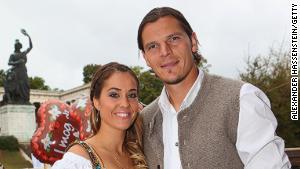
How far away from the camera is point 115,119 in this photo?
2.87 meters

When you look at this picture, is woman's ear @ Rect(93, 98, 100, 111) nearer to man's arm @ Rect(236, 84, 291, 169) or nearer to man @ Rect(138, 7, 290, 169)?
man @ Rect(138, 7, 290, 169)

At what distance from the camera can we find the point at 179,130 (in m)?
2.47

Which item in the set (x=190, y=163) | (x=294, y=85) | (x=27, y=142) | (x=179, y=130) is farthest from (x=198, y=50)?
(x=27, y=142)

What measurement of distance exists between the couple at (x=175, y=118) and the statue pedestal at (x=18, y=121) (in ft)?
100.0

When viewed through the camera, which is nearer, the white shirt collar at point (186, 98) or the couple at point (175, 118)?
the couple at point (175, 118)

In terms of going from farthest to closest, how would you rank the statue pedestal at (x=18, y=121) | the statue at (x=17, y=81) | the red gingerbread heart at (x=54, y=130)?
the statue pedestal at (x=18, y=121) → the statue at (x=17, y=81) → the red gingerbread heart at (x=54, y=130)

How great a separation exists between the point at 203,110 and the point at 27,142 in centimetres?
3220

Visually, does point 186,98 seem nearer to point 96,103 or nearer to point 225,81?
point 225,81

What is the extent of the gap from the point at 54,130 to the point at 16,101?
26.6 meters

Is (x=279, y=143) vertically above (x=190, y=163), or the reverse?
(x=279, y=143)

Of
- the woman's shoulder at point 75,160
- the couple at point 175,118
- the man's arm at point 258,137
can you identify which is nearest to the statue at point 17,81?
the couple at point 175,118

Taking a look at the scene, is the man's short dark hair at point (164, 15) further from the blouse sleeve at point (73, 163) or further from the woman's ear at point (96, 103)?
the blouse sleeve at point (73, 163)

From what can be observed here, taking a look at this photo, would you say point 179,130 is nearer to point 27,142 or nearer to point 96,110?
point 96,110

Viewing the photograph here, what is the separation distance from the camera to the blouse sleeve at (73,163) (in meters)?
2.51
